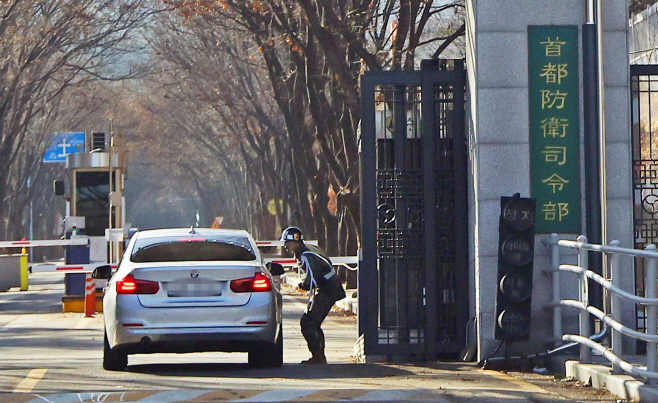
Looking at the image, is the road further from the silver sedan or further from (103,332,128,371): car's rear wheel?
the silver sedan

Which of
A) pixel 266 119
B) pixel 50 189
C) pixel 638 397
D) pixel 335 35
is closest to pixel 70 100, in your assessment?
pixel 266 119

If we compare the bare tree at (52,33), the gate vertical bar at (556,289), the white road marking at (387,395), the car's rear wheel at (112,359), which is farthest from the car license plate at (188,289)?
the bare tree at (52,33)

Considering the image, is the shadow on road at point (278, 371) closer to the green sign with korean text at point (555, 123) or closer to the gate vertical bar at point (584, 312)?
the gate vertical bar at point (584, 312)

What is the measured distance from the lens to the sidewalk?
810cm

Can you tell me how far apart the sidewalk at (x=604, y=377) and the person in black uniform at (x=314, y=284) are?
2.87m

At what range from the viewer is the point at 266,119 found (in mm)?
40188

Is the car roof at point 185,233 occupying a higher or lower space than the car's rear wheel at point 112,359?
higher

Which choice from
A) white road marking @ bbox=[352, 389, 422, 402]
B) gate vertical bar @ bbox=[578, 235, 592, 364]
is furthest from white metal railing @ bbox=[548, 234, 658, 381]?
white road marking @ bbox=[352, 389, 422, 402]

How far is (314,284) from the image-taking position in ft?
41.2

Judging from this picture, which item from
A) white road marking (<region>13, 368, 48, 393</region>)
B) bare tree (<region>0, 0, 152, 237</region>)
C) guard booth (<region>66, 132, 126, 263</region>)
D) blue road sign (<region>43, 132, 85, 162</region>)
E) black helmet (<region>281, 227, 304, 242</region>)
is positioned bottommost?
white road marking (<region>13, 368, 48, 393</region>)

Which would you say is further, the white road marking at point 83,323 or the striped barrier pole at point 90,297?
the striped barrier pole at point 90,297

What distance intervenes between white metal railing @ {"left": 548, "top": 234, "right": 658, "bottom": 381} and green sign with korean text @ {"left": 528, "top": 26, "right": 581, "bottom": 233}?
430mm

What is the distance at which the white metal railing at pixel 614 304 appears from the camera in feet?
26.3

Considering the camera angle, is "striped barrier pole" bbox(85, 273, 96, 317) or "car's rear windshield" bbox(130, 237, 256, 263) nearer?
"car's rear windshield" bbox(130, 237, 256, 263)
